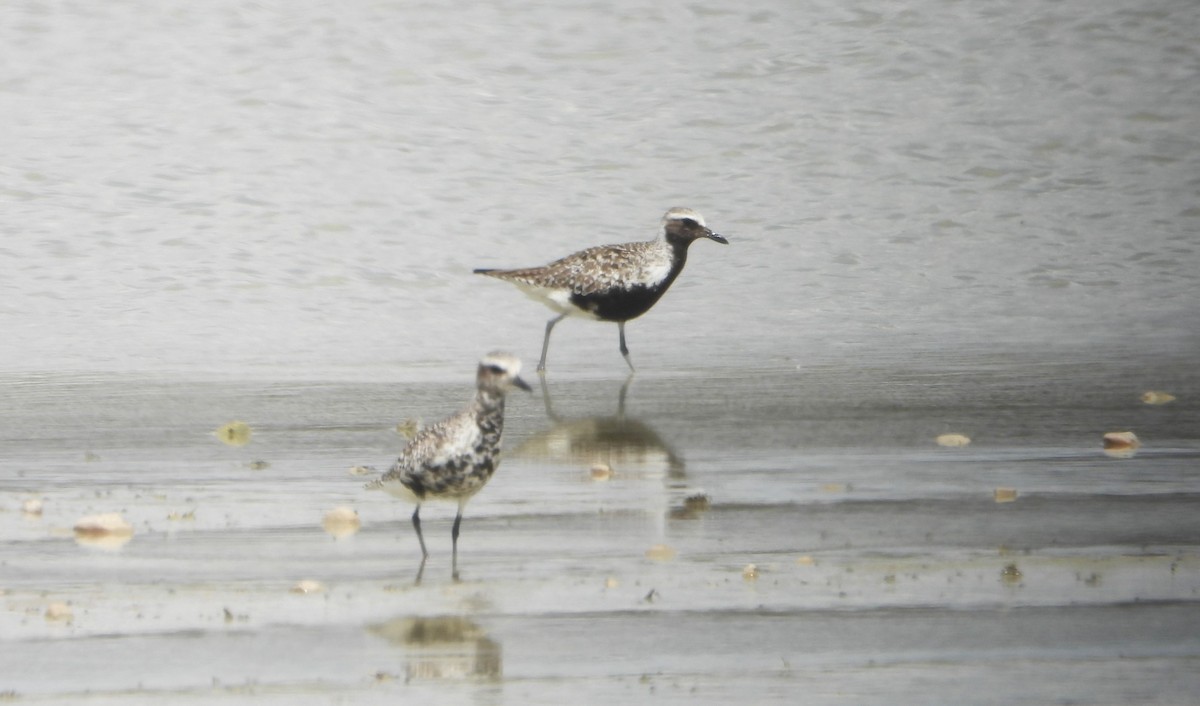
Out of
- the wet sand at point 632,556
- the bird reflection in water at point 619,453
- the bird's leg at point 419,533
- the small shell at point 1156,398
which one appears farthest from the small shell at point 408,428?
the small shell at point 1156,398

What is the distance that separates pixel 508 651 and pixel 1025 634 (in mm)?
→ 1868

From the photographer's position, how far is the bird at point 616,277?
13664mm

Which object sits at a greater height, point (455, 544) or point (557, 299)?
point (455, 544)

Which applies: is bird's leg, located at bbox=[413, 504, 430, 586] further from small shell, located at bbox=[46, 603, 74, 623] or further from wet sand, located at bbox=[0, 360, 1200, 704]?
small shell, located at bbox=[46, 603, 74, 623]

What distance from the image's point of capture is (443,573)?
7.68m

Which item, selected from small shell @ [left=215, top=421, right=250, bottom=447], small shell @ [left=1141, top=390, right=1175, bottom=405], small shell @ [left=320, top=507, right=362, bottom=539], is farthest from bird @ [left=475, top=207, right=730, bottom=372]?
small shell @ [left=320, top=507, right=362, bottom=539]

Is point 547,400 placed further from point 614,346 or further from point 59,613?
point 59,613

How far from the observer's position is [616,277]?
45.0 feet

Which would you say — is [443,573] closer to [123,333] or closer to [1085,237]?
[123,333]

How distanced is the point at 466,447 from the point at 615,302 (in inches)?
234

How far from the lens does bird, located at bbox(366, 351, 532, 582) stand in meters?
7.81

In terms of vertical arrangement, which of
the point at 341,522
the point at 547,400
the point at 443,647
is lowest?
the point at 547,400

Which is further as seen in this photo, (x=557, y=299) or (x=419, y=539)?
(x=557, y=299)

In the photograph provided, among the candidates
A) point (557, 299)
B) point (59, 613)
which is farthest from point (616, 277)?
point (59, 613)
